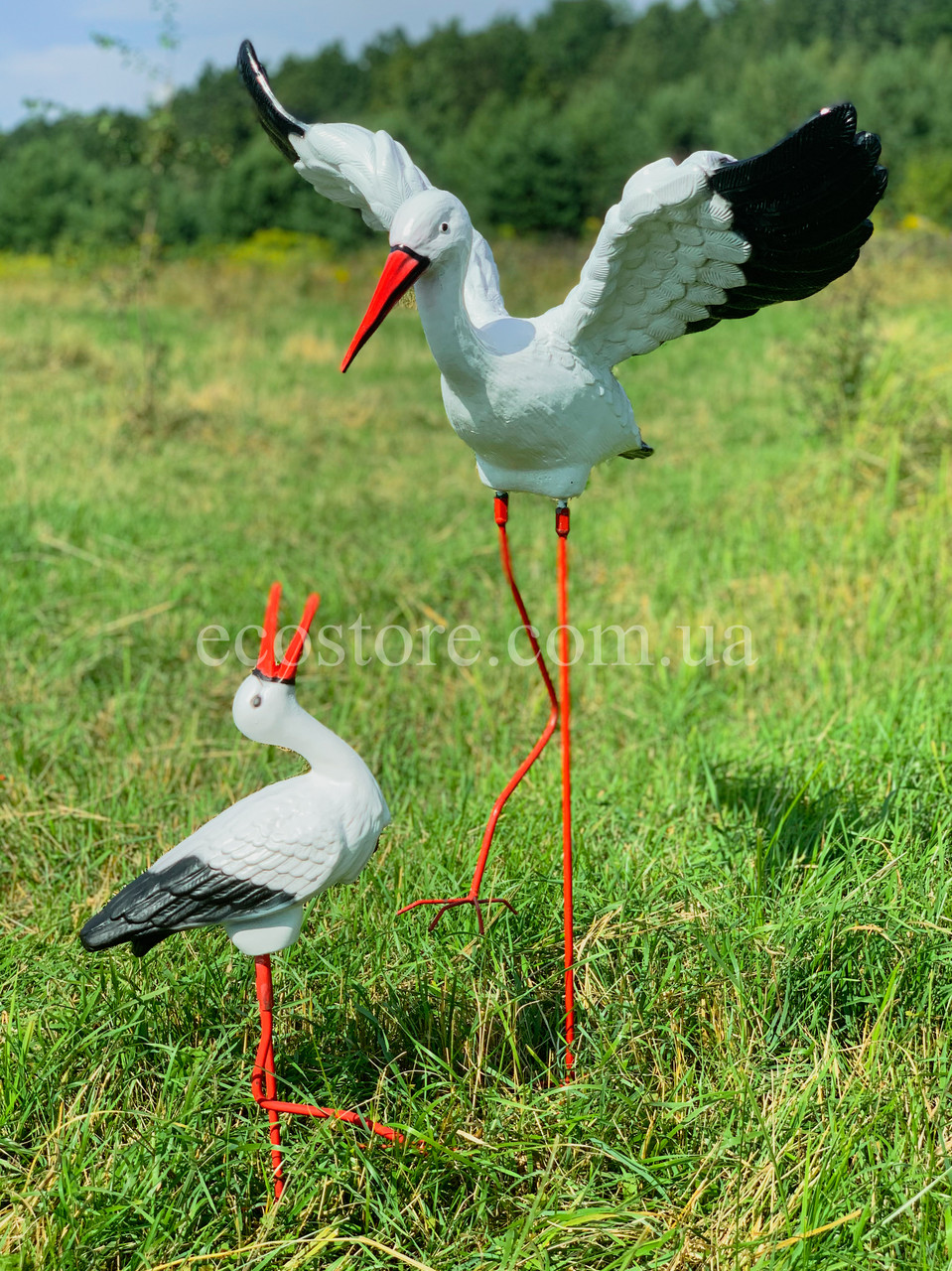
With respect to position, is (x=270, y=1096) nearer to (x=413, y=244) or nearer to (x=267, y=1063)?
(x=267, y=1063)

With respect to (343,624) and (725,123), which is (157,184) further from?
(725,123)

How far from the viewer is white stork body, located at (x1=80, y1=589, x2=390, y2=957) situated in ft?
5.13

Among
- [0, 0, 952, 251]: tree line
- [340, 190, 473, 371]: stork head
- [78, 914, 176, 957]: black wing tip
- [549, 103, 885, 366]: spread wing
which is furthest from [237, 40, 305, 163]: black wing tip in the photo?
[0, 0, 952, 251]: tree line

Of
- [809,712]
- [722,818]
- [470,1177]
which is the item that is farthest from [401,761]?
[470,1177]

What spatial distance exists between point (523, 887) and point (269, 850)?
90cm

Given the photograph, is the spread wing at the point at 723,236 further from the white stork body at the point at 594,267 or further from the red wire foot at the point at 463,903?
the red wire foot at the point at 463,903

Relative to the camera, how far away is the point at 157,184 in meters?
7.30

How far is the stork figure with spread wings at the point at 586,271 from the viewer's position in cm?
149

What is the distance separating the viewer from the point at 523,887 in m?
2.30

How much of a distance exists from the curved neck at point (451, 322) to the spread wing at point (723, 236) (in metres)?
0.18

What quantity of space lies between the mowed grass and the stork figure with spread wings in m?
0.28

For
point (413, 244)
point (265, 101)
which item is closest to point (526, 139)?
point (265, 101)

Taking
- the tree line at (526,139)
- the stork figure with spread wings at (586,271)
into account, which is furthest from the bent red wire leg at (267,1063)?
the tree line at (526,139)

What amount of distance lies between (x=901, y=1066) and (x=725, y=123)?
2980 cm
